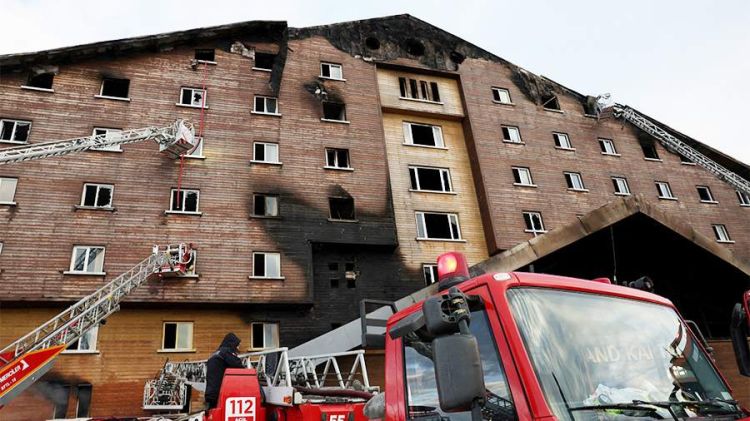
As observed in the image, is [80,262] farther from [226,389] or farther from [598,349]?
[598,349]

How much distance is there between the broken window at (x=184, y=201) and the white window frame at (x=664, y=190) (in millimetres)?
25957

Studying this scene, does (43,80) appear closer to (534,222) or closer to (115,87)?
(115,87)

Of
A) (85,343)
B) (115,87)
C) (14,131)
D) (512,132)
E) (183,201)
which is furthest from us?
(512,132)

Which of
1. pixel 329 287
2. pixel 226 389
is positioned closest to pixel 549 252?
pixel 226 389

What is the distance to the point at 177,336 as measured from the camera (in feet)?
57.1

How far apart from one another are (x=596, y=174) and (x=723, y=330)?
1621 cm

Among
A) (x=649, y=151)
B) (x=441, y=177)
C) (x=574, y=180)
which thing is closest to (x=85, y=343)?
(x=441, y=177)

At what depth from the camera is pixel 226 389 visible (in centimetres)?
571

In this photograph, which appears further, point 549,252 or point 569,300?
point 549,252

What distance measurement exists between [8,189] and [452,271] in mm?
20134

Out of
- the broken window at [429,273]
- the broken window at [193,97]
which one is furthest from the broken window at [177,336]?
the broken window at [429,273]

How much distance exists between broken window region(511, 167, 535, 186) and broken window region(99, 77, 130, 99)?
20.1m

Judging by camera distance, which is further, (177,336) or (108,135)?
(108,135)

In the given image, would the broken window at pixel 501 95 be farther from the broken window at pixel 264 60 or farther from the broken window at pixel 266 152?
the broken window at pixel 266 152
